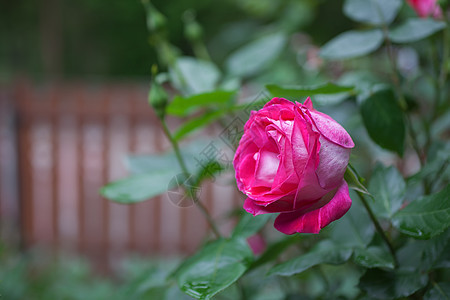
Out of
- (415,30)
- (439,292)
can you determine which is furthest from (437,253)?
(415,30)

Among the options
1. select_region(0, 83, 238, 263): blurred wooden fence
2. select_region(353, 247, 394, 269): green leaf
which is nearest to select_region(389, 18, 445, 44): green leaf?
select_region(353, 247, 394, 269): green leaf

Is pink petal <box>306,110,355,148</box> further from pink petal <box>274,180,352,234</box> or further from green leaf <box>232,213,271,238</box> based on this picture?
green leaf <box>232,213,271,238</box>

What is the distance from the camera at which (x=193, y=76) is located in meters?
0.70

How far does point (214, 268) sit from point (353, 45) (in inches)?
13.3

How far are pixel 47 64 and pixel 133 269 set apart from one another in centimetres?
572

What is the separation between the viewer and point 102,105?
120 inches

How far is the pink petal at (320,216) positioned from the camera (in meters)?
0.29

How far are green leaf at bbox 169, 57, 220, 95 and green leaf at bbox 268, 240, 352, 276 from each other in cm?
35

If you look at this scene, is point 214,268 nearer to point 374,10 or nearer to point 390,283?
point 390,283

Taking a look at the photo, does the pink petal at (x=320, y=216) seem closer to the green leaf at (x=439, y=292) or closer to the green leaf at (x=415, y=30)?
the green leaf at (x=439, y=292)

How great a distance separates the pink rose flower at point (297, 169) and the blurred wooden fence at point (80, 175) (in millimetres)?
2496

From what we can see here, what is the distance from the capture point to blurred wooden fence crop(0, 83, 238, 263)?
286 centimetres

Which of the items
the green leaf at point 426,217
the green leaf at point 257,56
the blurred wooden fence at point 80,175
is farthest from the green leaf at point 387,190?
the blurred wooden fence at point 80,175

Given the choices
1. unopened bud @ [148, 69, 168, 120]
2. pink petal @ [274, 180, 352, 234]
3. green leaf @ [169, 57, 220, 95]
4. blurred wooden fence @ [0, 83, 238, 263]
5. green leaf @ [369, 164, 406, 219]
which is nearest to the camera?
pink petal @ [274, 180, 352, 234]
